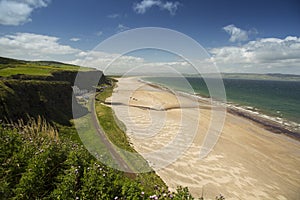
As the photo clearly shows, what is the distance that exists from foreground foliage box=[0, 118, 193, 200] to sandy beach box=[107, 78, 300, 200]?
7468 millimetres

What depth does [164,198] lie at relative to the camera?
3.70 meters

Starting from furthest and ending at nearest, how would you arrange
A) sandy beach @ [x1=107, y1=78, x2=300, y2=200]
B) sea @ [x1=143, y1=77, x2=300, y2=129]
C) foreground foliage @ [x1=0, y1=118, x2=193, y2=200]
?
sea @ [x1=143, y1=77, x2=300, y2=129], sandy beach @ [x1=107, y1=78, x2=300, y2=200], foreground foliage @ [x1=0, y1=118, x2=193, y2=200]

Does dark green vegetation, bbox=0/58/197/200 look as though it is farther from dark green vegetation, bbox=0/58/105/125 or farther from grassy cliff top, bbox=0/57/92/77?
grassy cliff top, bbox=0/57/92/77

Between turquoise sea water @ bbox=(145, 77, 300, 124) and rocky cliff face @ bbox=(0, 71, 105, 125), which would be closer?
rocky cliff face @ bbox=(0, 71, 105, 125)

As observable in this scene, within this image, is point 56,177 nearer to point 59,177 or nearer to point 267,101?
point 59,177

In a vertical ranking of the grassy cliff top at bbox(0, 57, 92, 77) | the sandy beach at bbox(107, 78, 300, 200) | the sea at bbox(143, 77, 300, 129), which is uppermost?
the grassy cliff top at bbox(0, 57, 92, 77)

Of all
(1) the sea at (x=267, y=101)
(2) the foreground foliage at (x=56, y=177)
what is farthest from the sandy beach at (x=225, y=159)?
(2) the foreground foliage at (x=56, y=177)

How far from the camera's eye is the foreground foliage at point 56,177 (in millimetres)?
4004

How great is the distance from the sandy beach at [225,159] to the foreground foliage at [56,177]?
7.47 m

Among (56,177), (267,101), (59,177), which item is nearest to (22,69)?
(56,177)

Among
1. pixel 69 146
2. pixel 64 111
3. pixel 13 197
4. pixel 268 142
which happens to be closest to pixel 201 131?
pixel 268 142

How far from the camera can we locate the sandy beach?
1291cm

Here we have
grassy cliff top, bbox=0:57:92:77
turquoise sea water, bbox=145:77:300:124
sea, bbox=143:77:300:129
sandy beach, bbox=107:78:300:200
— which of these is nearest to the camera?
sandy beach, bbox=107:78:300:200

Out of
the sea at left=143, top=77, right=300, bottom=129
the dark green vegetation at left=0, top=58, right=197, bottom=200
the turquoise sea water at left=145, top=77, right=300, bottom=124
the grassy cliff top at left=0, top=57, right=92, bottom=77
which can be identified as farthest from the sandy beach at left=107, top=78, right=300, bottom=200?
the grassy cliff top at left=0, top=57, right=92, bottom=77
